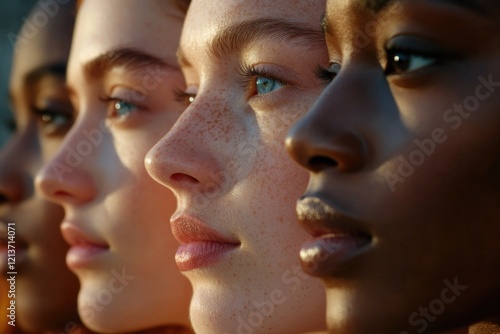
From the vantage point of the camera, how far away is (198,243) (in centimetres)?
197

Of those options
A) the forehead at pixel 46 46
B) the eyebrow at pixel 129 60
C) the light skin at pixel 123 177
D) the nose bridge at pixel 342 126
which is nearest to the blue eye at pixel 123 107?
the light skin at pixel 123 177

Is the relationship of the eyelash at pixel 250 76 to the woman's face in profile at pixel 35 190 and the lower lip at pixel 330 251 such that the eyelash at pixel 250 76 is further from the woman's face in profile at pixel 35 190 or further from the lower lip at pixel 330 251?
the woman's face in profile at pixel 35 190

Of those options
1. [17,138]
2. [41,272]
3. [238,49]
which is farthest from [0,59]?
[238,49]

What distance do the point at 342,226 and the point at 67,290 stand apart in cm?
166

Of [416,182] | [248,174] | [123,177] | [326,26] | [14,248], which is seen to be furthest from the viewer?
[14,248]

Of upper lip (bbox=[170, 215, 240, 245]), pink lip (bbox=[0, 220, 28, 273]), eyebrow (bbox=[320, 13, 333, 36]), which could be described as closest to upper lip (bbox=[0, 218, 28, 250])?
pink lip (bbox=[0, 220, 28, 273])

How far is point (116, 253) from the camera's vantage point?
95.7 inches

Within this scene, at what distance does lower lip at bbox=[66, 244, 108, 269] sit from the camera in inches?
97.5

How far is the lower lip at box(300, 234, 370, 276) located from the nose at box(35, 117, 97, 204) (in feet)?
3.60

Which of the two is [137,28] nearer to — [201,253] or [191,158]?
[191,158]

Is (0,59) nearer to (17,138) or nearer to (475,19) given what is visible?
(17,138)

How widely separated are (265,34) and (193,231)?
48cm

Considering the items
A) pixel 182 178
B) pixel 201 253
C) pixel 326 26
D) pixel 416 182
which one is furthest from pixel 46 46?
pixel 416 182

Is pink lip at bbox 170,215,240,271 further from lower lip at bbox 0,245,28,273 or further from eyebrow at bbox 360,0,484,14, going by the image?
lower lip at bbox 0,245,28,273
